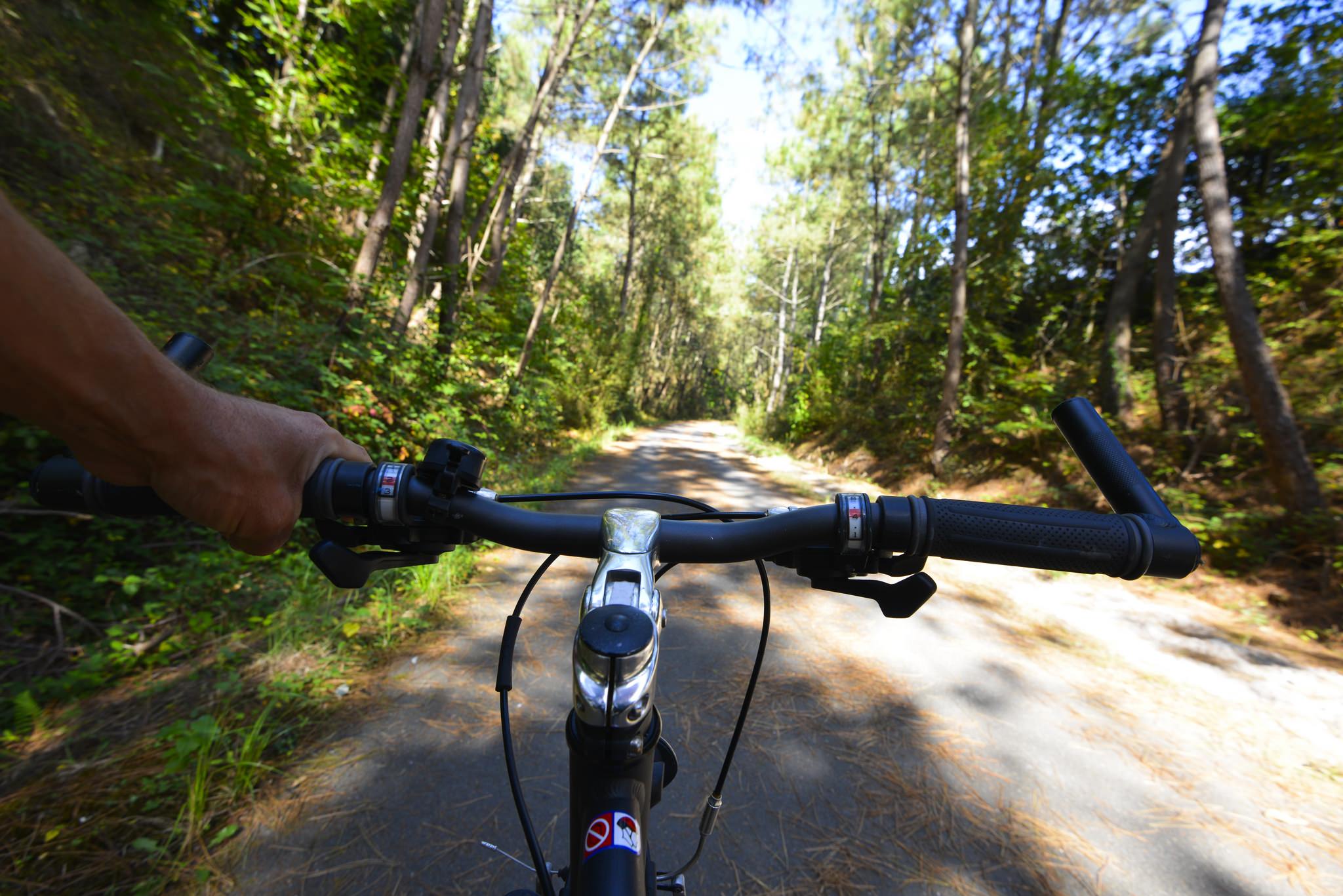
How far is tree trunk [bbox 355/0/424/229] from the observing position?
18.3ft

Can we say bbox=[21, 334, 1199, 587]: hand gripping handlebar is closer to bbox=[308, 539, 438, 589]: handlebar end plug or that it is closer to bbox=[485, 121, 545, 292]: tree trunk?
bbox=[308, 539, 438, 589]: handlebar end plug

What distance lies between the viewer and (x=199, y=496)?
774mm

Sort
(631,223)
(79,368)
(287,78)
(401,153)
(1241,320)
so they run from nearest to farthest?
1. (79,368)
2. (401,153)
3. (1241,320)
4. (287,78)
5. (631,223)

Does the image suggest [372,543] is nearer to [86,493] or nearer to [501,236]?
[86,493]

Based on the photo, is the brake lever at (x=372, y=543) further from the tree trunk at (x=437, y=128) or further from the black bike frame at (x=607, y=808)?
the tree trunk at (x=437, y=128)

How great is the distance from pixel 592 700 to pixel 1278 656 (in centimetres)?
564

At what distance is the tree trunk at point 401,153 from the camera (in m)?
4.62

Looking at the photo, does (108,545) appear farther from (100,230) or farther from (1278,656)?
(1278,656)

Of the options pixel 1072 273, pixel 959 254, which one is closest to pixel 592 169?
pixel 959 254

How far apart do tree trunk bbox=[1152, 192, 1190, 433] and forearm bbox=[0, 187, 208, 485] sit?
8945 millimetres

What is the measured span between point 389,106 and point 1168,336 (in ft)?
39.1

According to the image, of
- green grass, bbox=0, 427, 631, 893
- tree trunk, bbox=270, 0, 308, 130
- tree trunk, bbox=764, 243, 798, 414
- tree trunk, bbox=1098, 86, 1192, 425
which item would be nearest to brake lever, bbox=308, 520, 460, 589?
green grass, bbox=0, 427, 631, 893

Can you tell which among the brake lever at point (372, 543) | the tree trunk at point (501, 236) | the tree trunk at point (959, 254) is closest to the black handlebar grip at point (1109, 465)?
the brake lever at point (372, 543)

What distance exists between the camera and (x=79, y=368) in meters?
0.60
